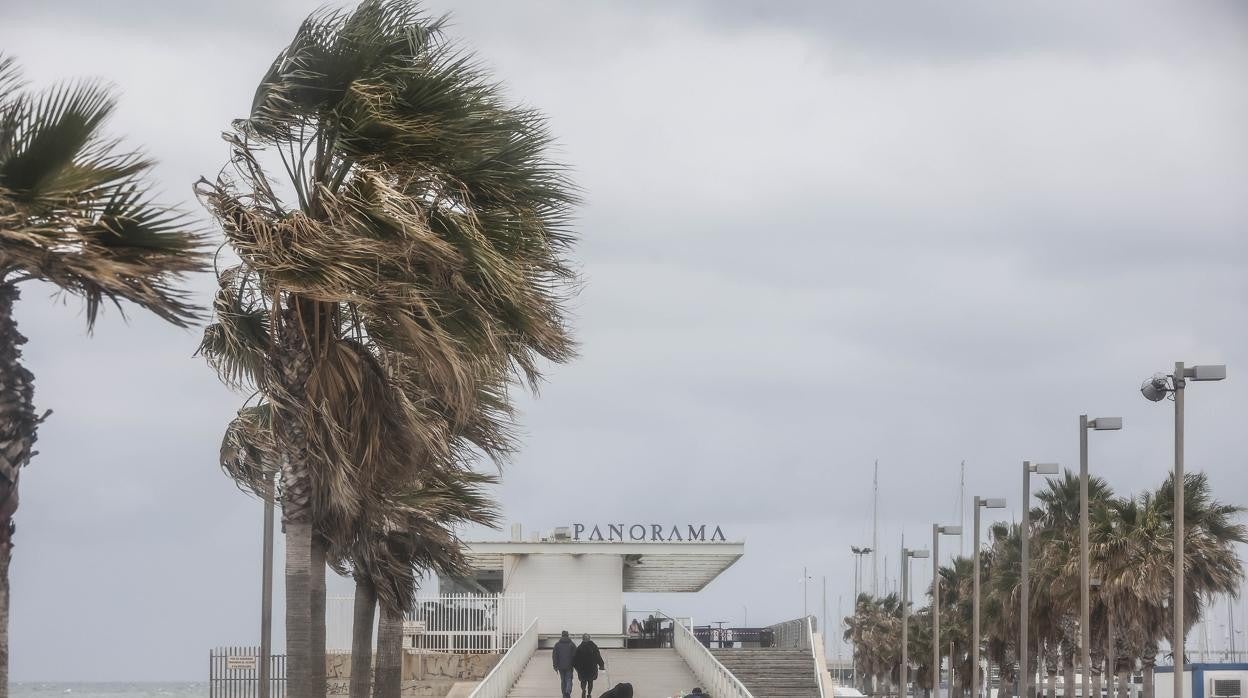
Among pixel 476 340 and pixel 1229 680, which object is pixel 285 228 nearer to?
pixel 476 340

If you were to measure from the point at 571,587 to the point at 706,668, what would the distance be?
1362 centimetres

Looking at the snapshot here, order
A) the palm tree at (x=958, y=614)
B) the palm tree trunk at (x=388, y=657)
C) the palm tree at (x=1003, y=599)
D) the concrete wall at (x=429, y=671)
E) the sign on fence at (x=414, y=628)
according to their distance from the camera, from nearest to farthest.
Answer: the palm tree trunk at (x=388, y=657), the concrete wall at (x=429, y=671), the sign on fence at (x=414, y=628), the palm tree at (x=1003, y=599), the palm tree at (x=958, y=614)

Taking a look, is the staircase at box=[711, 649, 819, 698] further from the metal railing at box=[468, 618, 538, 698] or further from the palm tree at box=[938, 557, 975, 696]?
the palm tree at box=[938, 557, 975, 696]

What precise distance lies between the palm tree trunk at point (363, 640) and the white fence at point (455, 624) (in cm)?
1149

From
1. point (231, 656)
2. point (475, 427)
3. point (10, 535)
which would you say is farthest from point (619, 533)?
point (10, 535)

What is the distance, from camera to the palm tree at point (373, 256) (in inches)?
516

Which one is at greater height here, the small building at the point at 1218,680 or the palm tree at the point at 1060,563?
the palm tree at the point at 1060,563

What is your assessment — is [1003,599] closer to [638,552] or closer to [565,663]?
[638,552]

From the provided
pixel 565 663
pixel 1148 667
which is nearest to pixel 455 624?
pixel 565 663

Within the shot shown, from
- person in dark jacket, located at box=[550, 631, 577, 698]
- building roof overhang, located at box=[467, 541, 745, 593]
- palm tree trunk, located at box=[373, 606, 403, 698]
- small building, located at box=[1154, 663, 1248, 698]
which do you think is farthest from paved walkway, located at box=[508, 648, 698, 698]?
small building, located at box=[1154, 663, 1248, 698]

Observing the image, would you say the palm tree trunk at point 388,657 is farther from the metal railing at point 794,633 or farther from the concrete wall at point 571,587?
the concrete wall at point 571,587

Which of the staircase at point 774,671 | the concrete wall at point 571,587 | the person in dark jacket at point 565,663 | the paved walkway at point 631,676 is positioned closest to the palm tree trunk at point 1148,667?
the staircase at point 774,671

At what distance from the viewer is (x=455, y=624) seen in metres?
38.2

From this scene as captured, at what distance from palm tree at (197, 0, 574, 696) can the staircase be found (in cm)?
2154
